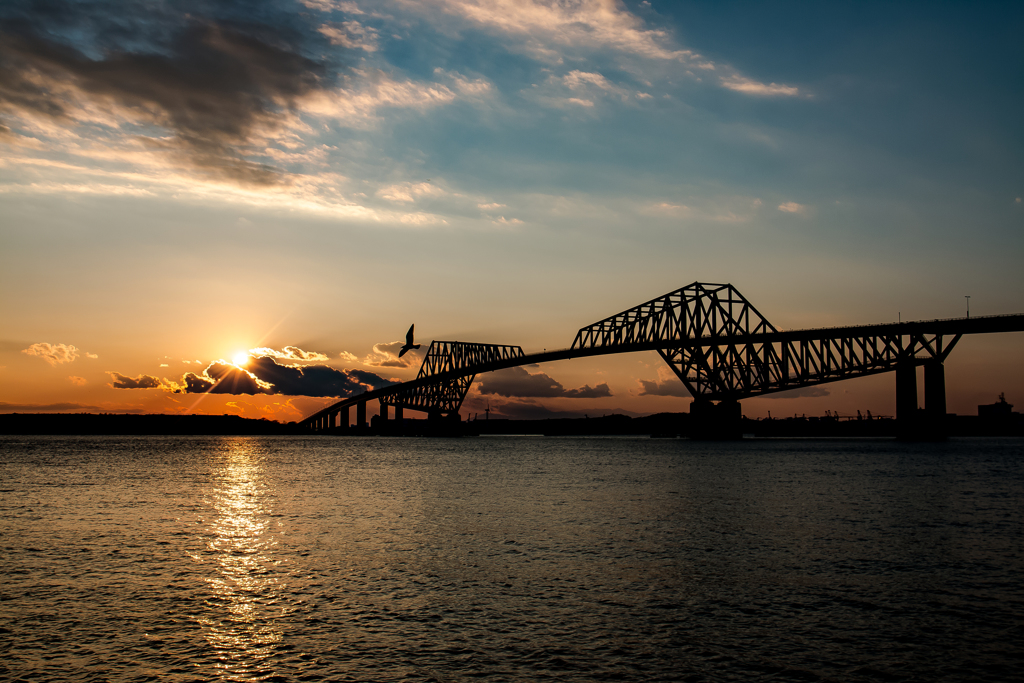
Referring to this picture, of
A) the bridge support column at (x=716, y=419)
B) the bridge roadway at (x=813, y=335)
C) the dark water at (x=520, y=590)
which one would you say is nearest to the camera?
the dark water at (x=520, y=590)

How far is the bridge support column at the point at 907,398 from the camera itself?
84.0 metres

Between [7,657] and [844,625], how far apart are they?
1274 centimetres

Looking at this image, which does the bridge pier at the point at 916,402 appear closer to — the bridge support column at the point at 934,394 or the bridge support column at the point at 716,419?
the bridge support column at the point at 934,394

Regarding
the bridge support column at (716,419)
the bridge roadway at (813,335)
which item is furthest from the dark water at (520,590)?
the bridge support column at (716,419)

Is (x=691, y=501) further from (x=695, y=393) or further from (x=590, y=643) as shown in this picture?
(x=695, y=393)

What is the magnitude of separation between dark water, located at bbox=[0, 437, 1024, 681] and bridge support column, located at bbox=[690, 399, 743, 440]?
239 ft

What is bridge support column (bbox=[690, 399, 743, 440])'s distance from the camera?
10319cm

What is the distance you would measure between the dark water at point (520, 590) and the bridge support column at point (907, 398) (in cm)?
5851

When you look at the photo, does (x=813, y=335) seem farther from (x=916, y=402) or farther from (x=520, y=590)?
(x=520, y=590)

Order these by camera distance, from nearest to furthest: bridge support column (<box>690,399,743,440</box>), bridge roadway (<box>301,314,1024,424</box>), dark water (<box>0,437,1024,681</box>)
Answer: dark water (<box>0,437,1024,681</box>) < bridge roadway (<box>301,314,1024,424</box>) < bridge support column (<box>690,399,743,440</box>)

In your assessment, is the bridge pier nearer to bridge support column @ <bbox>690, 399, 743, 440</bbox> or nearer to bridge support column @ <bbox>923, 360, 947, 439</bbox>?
bridge support column @ <bbox>923, 360, 947, 439</bbox>

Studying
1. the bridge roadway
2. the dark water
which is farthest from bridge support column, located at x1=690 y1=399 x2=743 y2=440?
the dark water

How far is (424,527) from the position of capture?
77.3ft

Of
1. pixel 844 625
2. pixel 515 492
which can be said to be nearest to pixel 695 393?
pixel 515 492
